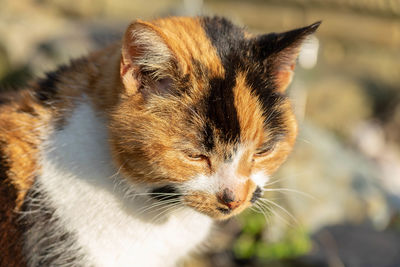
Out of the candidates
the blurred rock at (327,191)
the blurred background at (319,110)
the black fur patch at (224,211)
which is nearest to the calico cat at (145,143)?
the black fur patch at (224,211)

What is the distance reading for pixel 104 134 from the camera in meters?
2.23

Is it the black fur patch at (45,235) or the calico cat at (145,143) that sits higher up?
the calico cat at (145,143)

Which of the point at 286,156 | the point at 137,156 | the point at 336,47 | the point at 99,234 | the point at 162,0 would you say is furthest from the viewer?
the point at 162,0

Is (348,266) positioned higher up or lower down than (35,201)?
lower down

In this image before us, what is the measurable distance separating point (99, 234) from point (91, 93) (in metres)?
0.66

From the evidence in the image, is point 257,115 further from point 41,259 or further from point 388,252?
point 388,252

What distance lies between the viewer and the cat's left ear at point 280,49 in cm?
210

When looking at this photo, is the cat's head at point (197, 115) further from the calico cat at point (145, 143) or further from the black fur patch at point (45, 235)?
the black fur patch at point (45, 235)

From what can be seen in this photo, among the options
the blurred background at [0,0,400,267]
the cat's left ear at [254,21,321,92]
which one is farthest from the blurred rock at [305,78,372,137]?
the cat's left ear at [254,21,321,92]

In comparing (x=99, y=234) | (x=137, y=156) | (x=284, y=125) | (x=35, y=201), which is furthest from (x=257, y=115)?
(x=35, y=201)

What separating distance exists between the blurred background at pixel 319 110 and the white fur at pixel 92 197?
1.60 metres

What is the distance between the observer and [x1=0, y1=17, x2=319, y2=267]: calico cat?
204 cm

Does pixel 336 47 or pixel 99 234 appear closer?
pixel 99 234

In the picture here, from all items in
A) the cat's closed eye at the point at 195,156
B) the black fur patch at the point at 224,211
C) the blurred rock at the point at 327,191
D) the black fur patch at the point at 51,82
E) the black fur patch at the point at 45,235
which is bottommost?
the blurred rock at the point at 327,191
